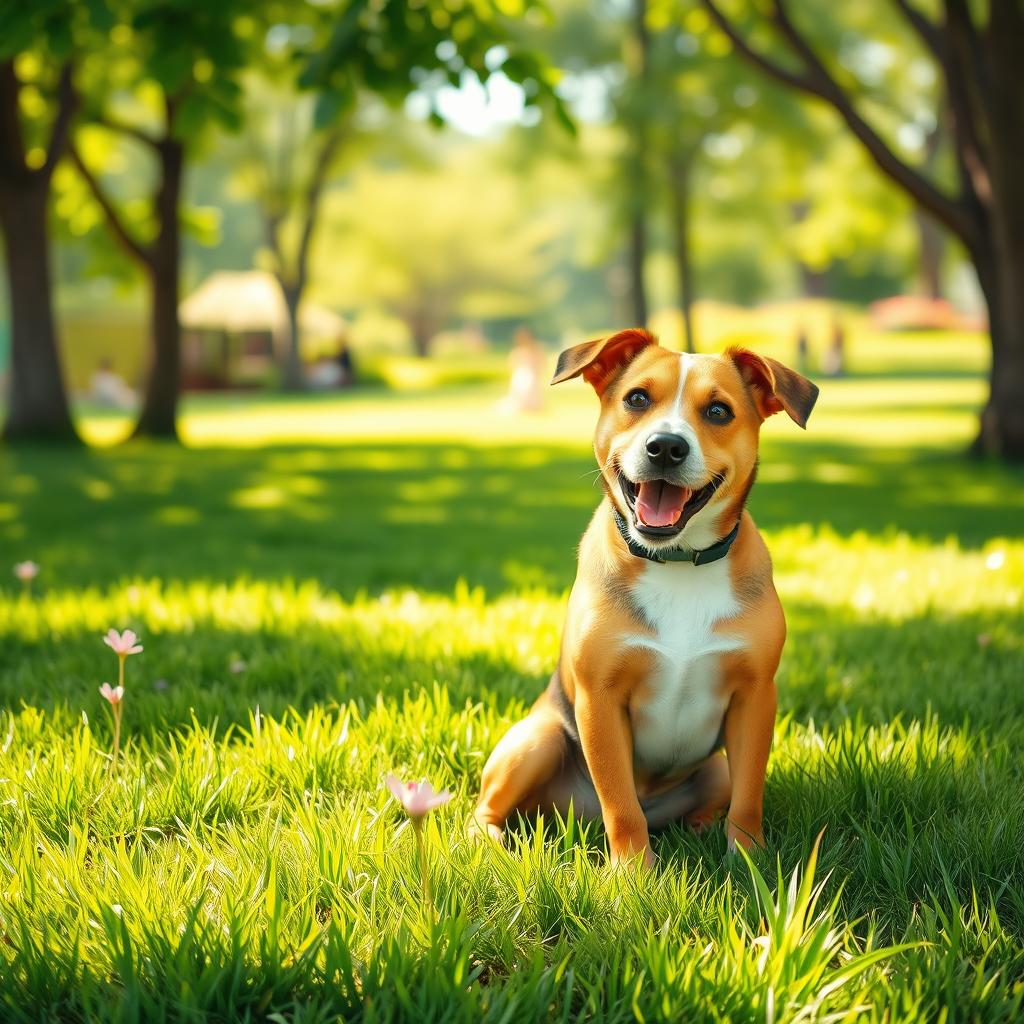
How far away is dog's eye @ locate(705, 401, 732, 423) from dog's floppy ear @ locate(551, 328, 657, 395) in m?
0.33

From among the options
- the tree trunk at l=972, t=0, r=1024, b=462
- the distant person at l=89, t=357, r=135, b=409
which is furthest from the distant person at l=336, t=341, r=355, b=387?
the tree trunk at l=972, t=0, r=1024, b=462

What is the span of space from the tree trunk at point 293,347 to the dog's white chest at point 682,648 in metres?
33.2

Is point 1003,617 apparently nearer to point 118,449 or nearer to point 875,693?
point 875,693

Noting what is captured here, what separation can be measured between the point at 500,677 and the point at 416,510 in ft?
19.8

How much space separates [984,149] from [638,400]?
11.1 meters

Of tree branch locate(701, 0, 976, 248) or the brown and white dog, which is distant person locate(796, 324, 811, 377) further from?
the brown and white dog

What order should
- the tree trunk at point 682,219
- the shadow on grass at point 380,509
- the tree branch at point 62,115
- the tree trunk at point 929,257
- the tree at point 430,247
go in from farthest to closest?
the tree at point 430,247 → the tree trunk at point 929,257 → the tree trunk at point 682,219 → the tree branch at point 62,115 → the shadow on grass at point 380,509

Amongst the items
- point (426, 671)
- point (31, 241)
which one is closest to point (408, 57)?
point (426, 671)

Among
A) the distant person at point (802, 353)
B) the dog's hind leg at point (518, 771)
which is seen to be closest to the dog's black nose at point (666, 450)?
the dog's hind leg at point (518, 771)

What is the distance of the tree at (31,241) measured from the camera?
1440 cm

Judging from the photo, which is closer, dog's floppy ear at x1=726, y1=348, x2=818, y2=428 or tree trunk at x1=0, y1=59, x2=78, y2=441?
dog's floppy ear at x1=726, y1=348, x2=818, y2=428

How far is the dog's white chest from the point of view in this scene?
2826 mm

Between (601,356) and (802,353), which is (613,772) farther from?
(802,353)

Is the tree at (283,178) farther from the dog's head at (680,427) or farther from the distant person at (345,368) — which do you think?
the dog's head at (680,427)
